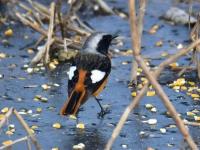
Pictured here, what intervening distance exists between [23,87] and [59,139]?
5.44 ft

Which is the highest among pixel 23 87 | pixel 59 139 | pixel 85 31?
pixel 85 31

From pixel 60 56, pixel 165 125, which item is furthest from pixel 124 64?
pixel 165 125

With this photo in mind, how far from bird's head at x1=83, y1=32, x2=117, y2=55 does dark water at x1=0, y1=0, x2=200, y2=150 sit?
631mm

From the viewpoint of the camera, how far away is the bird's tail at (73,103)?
6688mm

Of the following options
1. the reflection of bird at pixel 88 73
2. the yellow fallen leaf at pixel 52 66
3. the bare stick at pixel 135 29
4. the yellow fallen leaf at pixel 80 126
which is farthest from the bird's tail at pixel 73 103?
the yellow fallen leaf at pixel 52 66

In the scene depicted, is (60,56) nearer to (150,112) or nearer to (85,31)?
(85,31)

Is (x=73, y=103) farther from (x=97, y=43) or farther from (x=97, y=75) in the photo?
(x=97, y=43)

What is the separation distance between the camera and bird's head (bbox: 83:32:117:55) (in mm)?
7738

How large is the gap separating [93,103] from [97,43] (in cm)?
72

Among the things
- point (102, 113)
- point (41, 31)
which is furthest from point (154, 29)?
point (102, 113)

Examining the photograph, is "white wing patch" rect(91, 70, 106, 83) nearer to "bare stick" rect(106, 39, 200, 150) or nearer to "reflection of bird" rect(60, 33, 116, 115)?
"reflection of bird" rect(60, 33, 116, 115)

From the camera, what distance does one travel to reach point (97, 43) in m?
7.76

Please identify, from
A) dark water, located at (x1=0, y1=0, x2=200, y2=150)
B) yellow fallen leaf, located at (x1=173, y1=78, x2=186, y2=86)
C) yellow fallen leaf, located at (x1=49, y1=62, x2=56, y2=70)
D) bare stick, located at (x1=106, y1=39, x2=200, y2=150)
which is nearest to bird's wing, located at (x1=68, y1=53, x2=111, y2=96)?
dark water, located at (x1=0, y1=0, x2=200, y2=150)

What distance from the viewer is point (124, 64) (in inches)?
364
